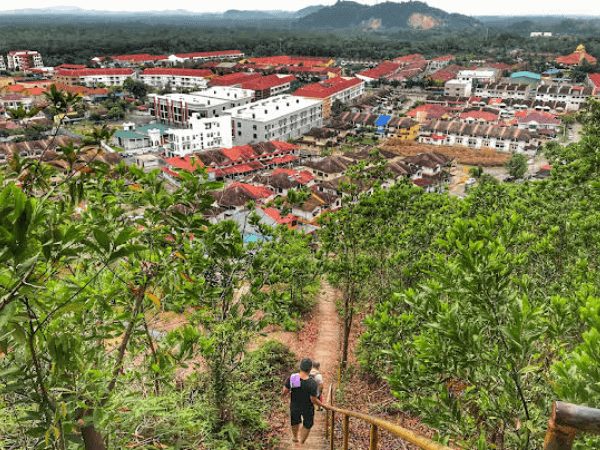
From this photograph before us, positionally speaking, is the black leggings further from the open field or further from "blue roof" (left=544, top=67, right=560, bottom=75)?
"blue roof" (left=544, top=67, right=560, bottom=75)

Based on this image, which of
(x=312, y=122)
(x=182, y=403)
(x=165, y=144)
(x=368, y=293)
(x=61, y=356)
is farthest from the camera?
(x=312, y=122)

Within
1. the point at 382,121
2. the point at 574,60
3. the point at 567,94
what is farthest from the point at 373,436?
the point at 574,60

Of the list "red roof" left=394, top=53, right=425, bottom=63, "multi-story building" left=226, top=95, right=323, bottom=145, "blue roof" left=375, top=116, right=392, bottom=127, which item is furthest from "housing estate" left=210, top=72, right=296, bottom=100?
"red roof" left=394, top=53, right=425, bottom=63

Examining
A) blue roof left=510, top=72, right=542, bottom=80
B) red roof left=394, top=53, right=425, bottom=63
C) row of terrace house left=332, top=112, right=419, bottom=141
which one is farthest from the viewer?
red roof left=394, top=53, right=425, bottom=63

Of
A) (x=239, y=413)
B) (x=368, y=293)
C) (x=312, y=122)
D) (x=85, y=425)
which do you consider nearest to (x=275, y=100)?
(x=312, y=122)

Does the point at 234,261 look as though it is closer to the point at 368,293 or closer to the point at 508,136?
the point at 368,293
